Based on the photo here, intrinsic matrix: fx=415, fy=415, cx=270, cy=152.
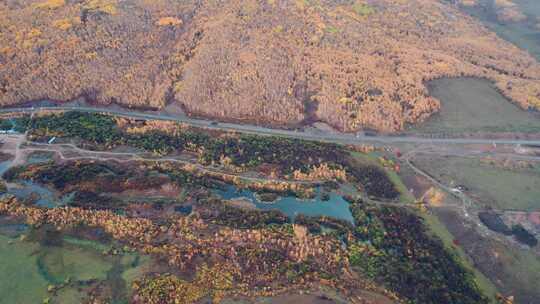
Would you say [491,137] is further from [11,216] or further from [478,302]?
[11,216]

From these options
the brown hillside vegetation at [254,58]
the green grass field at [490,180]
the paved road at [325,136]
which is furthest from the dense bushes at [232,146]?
the green grass field at [490,180]

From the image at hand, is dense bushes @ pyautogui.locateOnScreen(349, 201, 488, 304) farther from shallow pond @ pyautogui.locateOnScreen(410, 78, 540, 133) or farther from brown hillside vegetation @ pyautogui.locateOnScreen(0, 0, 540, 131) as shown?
shallow pond @ pyautogui.locateOnScreen(410, 78, 540, 133)

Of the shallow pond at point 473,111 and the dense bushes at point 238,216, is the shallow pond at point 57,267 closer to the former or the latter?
the dense bushes at point 238,216

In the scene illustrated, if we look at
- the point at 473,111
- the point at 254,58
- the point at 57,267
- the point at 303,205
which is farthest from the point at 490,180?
the point at 57,267

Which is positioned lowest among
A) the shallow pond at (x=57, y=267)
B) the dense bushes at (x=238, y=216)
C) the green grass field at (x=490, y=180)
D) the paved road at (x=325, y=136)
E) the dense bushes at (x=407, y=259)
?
the shallow pond at (x=57, y=267)

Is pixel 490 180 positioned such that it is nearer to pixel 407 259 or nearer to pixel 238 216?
pixel 407 259

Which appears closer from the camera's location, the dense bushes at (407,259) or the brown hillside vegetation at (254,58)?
the dense bushes at (407,259)

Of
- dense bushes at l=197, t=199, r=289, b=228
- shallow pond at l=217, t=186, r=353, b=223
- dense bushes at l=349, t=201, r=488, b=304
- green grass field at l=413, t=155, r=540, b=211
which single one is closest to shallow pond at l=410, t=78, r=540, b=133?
green grass field at l=413, t=155, r=540, b=211
